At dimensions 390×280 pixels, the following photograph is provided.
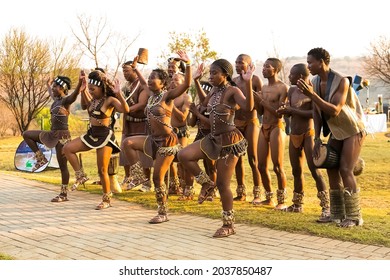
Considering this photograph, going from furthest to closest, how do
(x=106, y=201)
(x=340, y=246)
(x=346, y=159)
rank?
(x=106, y=201)
(x=346, y=159)
(x=340, y=246)

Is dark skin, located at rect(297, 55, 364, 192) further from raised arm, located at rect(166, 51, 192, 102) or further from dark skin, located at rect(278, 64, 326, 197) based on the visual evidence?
raised arm, located at rect(166, 51, 192, 102)

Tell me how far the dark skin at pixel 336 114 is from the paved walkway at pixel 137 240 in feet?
2.94

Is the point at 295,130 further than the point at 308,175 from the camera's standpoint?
No

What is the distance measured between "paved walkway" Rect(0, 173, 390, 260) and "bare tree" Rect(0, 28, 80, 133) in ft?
69.7

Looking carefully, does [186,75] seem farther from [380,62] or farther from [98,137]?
[380,62]

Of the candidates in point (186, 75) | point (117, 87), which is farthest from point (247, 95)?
point (117, 87)

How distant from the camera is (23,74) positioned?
28500 mm

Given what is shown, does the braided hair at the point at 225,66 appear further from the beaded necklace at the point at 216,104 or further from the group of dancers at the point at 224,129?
the beaded necklace at the point at 216,104

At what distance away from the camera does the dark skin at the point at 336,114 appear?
5965 millimetres

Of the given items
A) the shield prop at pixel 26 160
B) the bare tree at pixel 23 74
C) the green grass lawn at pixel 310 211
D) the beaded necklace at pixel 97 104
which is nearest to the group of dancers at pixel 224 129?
the beaded necklace at pixel 97 104

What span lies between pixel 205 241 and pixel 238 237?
Answer: 1.32 feet
